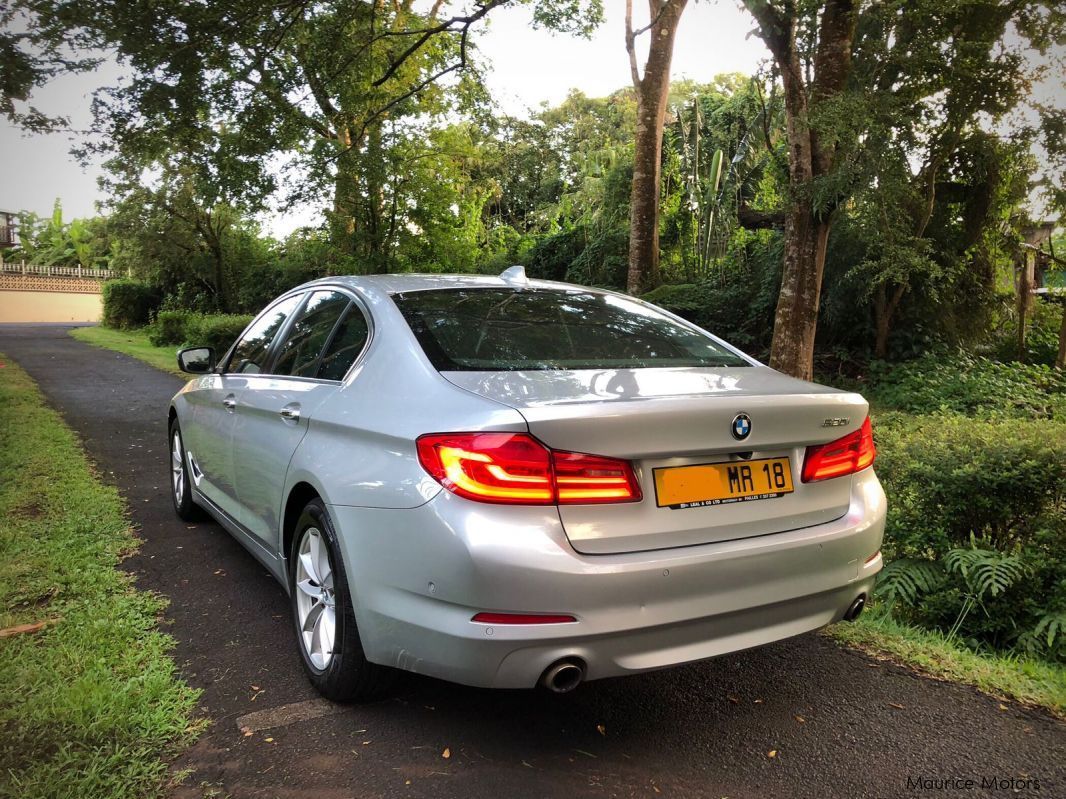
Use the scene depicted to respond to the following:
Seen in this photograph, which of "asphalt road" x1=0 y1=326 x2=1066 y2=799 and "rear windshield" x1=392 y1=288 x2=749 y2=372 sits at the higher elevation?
"rear windshield" x1=392 y1=288 x2=749 y2=372

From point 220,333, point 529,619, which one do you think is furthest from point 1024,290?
point 220,333

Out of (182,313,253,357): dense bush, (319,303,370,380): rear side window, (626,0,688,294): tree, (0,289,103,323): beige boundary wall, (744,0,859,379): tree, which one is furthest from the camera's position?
(0,289,103,323): beige boundary wall

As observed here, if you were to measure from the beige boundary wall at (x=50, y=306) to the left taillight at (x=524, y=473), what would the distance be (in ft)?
83.3

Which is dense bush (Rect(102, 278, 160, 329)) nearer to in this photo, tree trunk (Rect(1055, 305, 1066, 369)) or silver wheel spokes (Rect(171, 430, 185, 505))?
silver wheel spokes (Rect(171, 430, 185, 505))

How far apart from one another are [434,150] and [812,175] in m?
9.19

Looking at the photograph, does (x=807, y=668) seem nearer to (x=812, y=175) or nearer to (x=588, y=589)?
(x=588, y=589)

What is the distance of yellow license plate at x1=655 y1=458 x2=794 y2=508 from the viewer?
231cm

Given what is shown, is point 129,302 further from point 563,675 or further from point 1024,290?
point 563,675

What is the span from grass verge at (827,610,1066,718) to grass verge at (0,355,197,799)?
9.07 feet

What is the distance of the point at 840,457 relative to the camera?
8.90ft

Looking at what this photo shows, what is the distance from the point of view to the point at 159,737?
2553mm

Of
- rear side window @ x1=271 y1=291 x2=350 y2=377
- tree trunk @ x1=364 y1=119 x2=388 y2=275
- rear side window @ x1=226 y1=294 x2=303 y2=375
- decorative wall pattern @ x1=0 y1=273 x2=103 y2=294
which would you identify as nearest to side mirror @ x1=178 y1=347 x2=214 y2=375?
rear side window @ x1=226 y1=294 x2=303 y2=375

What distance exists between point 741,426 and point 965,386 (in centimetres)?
934

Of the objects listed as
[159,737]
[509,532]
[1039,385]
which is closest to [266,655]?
[159,737]
